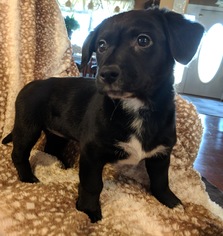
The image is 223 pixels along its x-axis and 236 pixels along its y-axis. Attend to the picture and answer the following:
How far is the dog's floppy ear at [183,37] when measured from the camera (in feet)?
3.07

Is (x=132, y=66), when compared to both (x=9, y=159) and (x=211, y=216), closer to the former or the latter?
(x=211, y=216)

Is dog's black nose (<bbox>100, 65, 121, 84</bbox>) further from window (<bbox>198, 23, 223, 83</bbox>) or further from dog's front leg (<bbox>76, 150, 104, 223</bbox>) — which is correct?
window (<bbox>198, 23, 223, 83</bbox>)

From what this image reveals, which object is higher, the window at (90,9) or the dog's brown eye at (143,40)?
the window at (90,9)

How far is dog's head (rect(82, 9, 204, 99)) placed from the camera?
882 mm

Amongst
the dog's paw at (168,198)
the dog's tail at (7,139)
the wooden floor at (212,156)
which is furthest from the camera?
the wooden floor at (212,156)

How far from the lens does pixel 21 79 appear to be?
59.7 inches

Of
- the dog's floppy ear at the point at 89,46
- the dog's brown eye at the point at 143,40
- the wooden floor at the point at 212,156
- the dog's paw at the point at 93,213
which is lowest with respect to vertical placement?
the wooden floor at the point at 212,156

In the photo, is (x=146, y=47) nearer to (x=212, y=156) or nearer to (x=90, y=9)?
(x=212, y=156)


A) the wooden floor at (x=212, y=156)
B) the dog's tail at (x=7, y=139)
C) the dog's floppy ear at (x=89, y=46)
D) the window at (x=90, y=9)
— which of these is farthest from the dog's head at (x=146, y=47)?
the window at (x=90, y=9)

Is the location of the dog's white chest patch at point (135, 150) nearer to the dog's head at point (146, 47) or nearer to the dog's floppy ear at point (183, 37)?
Answer: the dog's head at point (146, 47)

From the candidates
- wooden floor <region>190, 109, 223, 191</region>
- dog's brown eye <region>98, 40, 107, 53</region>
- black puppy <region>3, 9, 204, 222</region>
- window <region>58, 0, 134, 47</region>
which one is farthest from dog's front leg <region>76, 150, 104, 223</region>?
window <region>58, 0, 134, 47</region>

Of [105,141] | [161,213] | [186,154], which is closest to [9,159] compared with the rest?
[105,141]

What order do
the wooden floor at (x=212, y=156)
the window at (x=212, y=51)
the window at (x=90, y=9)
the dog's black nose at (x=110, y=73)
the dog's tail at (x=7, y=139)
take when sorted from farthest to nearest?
the window at (x=90, y=9) < the window at (x=212, y=51) < the wooden floor at (x=212, y=156) < the dog's tail at (x=7, y=139) < the dog's black nose at (x=110, y=73)

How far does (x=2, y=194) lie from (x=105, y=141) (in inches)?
15.0
